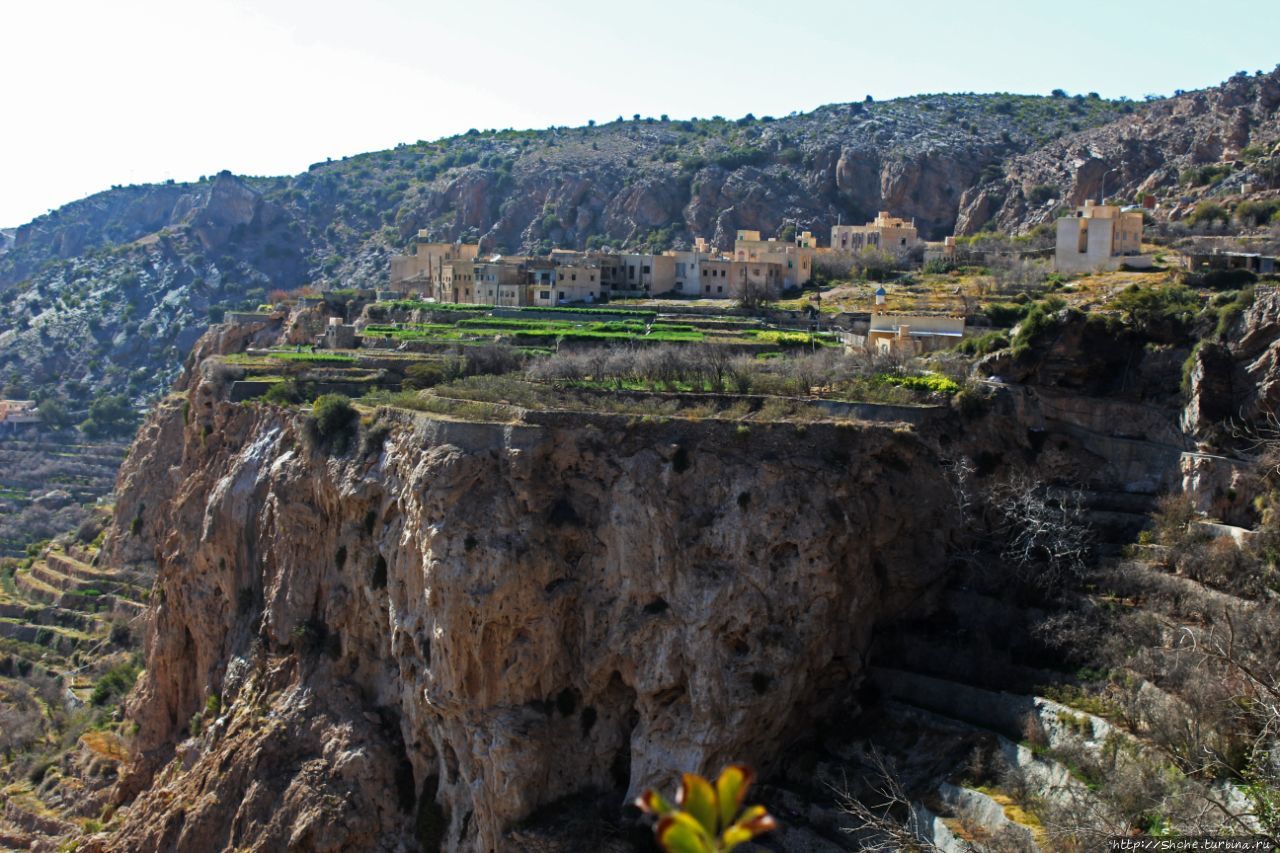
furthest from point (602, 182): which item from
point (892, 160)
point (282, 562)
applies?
point (282, 562)

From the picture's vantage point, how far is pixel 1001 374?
Answer: 31609 mm

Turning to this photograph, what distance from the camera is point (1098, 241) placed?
→ 147 feet

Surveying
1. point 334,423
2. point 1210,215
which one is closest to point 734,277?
point 1210,215

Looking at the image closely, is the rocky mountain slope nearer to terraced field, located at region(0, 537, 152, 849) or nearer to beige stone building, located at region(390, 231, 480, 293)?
beige stone building, located at region(390, 231, 480, 293)

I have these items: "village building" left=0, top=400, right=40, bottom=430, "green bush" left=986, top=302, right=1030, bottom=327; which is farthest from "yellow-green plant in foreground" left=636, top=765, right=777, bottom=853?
"village building" left=0, top=400, right=40, bottom=430

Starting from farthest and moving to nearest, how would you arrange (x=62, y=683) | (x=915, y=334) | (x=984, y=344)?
(x=62, y=683), (x=915, y=334), (x=984, y=344)

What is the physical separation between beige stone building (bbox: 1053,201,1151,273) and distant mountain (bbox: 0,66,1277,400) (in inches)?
881

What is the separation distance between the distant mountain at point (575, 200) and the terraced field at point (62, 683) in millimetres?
Answer: 33068

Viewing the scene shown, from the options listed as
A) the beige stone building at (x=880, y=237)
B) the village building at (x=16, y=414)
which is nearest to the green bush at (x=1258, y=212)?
the beige stone building at (x=880, y=237)

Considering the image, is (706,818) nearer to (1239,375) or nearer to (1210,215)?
(1239,375)

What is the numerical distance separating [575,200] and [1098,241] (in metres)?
54.0

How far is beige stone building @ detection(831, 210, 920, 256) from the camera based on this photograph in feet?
195

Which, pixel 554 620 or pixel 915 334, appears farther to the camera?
pixel 915 334

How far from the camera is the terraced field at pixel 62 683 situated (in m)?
37.6
